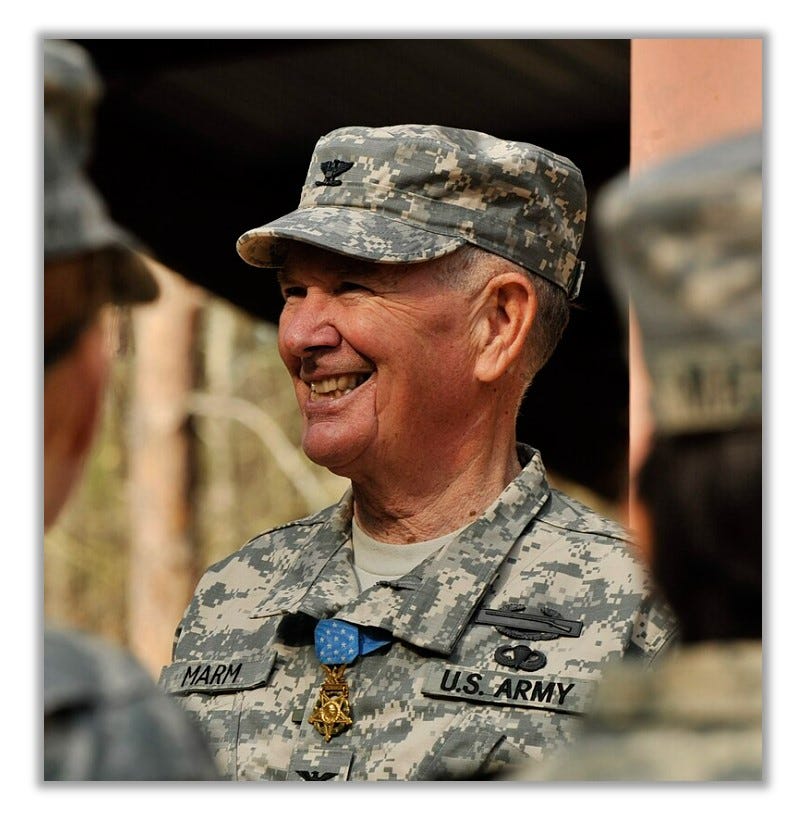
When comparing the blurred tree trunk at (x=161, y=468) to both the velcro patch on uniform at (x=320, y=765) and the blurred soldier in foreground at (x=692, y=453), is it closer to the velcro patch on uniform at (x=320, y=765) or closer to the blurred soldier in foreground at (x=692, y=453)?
the velcro patch on uniform at (x=320, y=765)

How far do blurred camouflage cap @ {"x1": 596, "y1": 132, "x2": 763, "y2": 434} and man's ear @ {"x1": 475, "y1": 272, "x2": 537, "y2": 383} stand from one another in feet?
4.04

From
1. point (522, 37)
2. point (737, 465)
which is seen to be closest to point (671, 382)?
point (737, 465)

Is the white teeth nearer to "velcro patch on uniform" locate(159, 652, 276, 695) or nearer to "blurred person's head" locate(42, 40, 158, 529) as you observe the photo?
"velcro patch on uniform" locate(159, 652, 276, 695)

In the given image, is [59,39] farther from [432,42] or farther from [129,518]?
[129,518]

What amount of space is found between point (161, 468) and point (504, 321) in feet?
2.76

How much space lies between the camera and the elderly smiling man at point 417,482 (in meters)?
2.55

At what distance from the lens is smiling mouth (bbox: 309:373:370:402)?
264 centimetres

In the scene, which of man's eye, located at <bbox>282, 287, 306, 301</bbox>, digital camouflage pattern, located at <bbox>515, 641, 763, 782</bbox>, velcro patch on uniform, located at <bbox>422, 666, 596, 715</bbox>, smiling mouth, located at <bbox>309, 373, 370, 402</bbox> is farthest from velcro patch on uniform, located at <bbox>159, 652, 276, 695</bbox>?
digital camouflage pattern, located at <bbox>515, 641, 763, 782</bbox>

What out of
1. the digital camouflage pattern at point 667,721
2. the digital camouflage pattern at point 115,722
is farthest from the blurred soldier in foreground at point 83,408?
the digital camouflage pattern at point 667,721

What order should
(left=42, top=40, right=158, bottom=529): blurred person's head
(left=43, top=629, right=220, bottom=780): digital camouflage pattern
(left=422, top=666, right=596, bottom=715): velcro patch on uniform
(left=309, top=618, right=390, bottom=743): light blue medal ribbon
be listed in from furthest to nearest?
(left=309, top=618, right=390, bottom=743): light blue medal ribbon, (left=422, top=666, right=596, bottom=715): velcro patch on uniform, (left=42, top=40, right=158, bottom=529): blurred person's head, (left=43, top=629, right=220, bottom=780): digital camouflage pattern

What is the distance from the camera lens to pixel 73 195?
1708 millimetres

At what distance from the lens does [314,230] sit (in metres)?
2.62

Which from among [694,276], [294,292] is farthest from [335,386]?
[694,276]

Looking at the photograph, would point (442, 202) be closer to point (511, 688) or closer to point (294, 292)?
point (294, 292)
